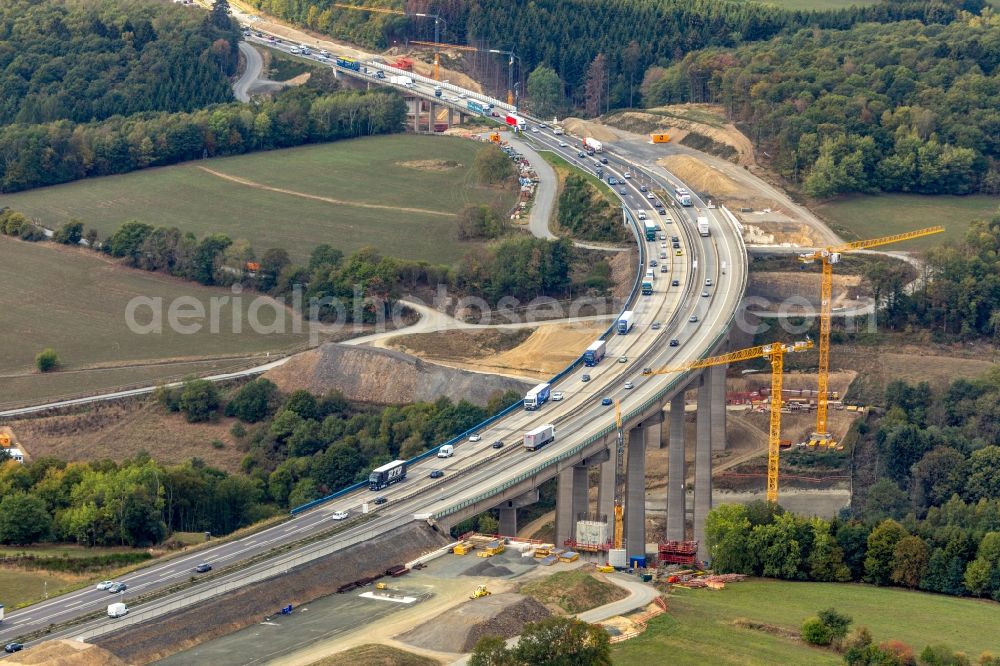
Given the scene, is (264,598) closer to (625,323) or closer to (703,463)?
(703,463)

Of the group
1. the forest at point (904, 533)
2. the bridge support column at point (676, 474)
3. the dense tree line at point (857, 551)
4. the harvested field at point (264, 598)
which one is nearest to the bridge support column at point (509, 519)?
the harvested field at point (264, 598)

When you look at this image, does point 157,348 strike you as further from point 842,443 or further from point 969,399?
point 969,399

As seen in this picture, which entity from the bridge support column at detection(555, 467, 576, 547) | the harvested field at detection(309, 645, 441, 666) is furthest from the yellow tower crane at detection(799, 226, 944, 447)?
the harvested field at detection(309, 645, 441, 666)

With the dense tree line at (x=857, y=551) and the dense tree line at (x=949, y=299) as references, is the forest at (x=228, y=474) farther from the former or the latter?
the dense tree line at (x=949, y=299)

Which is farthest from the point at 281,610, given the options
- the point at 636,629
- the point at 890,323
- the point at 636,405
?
the point at 890,323

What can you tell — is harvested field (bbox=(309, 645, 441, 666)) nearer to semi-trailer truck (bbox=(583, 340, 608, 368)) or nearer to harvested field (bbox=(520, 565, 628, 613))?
harvested field (bbox=(520, 565, 628, 613))

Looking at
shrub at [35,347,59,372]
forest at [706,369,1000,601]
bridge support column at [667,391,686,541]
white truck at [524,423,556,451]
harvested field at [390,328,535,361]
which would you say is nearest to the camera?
forest at [706,369,1000,601]
